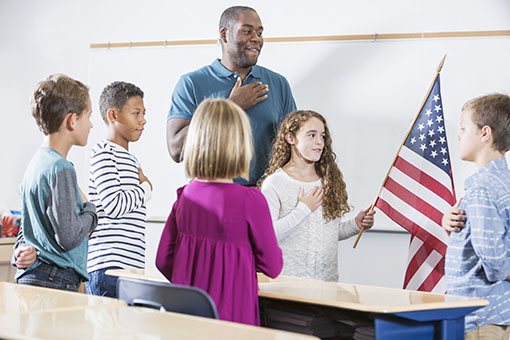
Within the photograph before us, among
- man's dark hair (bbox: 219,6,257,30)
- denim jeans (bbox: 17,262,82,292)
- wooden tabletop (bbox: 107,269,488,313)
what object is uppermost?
man's dark hair (bbox: 219,6,257,30)

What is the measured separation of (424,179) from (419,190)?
0.06 metres

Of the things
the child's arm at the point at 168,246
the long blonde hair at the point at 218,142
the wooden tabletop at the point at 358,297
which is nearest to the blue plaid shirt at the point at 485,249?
the wooden tabletop at the point at 358,297

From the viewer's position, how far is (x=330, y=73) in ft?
15.8

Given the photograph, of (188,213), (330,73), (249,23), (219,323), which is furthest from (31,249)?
(330,73)

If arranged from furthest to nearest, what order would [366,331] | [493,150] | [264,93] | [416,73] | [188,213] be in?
[416,73] → [264,93] → [493,150] → [188,213] → [366,331]

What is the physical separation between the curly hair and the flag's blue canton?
42 centimetres

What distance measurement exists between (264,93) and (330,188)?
1.97 ft

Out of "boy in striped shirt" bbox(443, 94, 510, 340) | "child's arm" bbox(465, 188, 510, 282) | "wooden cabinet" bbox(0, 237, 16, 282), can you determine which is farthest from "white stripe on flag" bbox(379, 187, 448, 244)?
"wooden cabinet" bbox(0, 237, 16, 282)

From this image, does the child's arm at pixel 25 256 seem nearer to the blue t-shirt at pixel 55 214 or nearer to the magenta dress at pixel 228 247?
the blue t-shirt at pixel 55 214

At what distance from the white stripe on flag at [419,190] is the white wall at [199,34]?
60 centimetres

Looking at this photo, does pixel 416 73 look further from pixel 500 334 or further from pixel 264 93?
pixel 500 334

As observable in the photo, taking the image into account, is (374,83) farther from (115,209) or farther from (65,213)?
(65,213)

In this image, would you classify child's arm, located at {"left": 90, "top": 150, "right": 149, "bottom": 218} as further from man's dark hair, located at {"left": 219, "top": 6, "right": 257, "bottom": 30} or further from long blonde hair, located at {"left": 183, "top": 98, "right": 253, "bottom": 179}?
man's dark hair, located at {"left": 219, "top": 6, "right": 257, "bottom": 30}

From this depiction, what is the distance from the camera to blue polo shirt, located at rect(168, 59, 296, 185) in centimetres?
404
